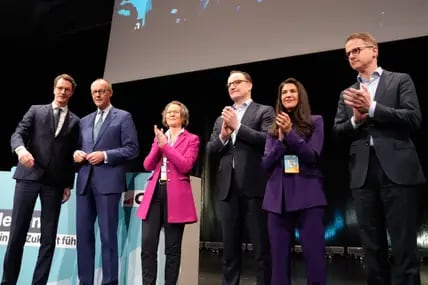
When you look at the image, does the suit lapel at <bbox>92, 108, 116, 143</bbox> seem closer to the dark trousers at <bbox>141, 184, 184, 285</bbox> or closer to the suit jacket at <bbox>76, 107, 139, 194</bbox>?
the suit jacket at <bbox>76, 107, 139, 194</bbox>

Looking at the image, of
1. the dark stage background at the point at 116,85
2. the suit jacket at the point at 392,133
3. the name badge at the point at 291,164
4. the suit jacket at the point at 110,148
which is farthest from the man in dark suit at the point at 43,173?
the dark stage background at the point at 116,85

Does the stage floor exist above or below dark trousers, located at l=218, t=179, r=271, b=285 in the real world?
below

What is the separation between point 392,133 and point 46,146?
220 centimetres

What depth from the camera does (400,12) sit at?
3887mm

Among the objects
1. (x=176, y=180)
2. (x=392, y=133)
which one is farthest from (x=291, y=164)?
(x=176, y=180)

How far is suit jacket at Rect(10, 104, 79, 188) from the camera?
2887 mm

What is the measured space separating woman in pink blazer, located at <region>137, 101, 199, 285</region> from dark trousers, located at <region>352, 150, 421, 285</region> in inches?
42.2

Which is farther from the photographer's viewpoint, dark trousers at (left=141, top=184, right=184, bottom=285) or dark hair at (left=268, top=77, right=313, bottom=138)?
dark trousers at (left=141, top=184, right=184, bottom=285)

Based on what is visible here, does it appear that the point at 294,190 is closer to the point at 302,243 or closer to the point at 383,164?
the point at 302,243

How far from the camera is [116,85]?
649 centimetres

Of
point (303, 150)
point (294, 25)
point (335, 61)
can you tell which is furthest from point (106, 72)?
point (303, 150)

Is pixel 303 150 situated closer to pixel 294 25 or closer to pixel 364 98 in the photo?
pixel 364 98

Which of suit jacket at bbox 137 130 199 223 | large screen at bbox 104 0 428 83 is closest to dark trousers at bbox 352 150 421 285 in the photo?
suit jacket at bbox 137 130 199 223

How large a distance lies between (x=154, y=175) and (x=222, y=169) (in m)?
0.50
